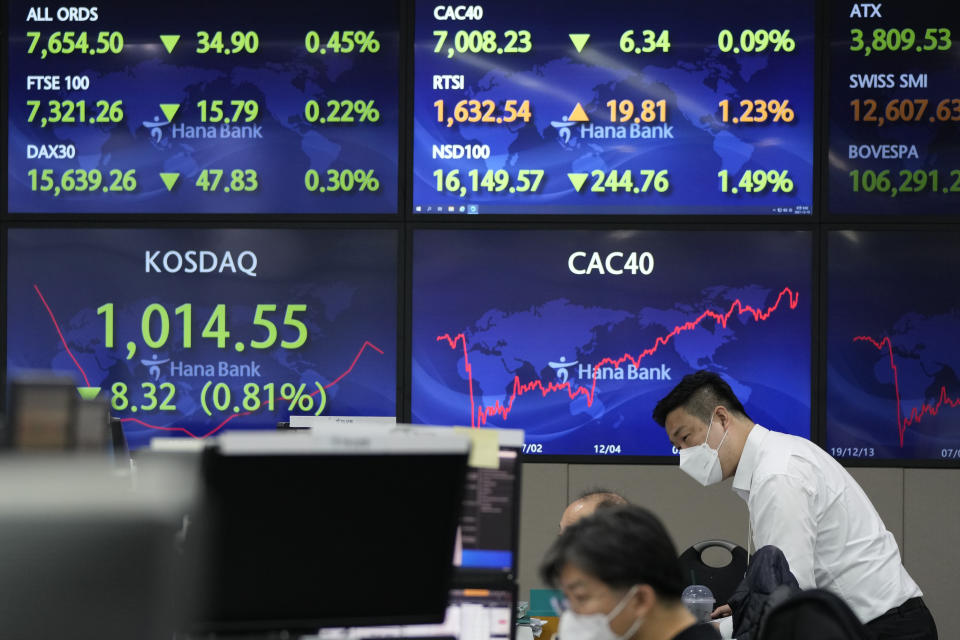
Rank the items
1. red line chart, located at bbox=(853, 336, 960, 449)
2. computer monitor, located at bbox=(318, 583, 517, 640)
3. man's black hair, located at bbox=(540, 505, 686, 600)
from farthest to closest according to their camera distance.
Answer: red line chart, located at bbox=(853, 336, 960, 449), computer monitor, located at bbox=(318, 583, 517, 640), man's black hair, located at bbox=(540, 505, 686, 600)

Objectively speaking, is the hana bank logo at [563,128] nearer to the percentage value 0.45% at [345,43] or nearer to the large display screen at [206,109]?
the large display screen at [206,109]

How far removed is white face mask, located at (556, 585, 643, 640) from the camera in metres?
1.66

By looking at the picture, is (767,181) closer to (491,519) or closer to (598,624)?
(491,519)

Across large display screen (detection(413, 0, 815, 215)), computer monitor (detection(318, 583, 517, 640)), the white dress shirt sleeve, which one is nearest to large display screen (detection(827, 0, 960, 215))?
large display screen (detection(413, 0, 815, 215))

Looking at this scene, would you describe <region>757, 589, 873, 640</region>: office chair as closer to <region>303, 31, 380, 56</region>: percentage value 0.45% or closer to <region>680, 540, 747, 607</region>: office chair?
<region>680, 540, 747, 607</region>: office chair

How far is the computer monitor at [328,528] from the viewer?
4.91 feet

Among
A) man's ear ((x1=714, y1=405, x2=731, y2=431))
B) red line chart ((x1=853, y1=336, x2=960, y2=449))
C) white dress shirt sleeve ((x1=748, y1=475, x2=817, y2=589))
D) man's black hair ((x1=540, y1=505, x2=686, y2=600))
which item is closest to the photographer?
man's black hair ((x1=540, y1=505, x2=686, y2=600))

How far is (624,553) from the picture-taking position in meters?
1.65

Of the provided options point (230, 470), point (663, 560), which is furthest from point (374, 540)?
point (663, 560)

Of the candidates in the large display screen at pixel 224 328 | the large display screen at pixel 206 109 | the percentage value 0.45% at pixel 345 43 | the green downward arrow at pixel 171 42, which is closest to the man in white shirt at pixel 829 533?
the large display screen at pixel 224 328

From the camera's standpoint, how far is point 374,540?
5.20 ft

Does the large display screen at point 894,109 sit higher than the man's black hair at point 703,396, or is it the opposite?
the large display screen at point 894,109

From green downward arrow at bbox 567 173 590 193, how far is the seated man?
7.88 feet

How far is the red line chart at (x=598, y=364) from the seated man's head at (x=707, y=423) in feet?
2.44
